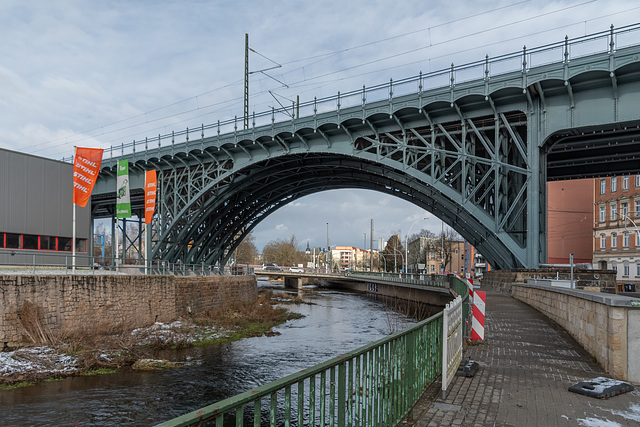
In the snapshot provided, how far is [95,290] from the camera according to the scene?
2344 centimetres

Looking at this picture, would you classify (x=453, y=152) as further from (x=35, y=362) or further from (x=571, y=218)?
(x=571, y=218)

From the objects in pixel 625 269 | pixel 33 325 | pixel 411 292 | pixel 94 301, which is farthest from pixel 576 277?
pixel 625 269

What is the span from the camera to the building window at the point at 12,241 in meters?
32.7

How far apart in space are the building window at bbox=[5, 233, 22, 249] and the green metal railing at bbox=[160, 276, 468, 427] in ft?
109

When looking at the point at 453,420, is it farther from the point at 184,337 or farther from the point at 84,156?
the point at 84,156

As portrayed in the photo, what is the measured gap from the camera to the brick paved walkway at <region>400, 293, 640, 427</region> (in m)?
6.29

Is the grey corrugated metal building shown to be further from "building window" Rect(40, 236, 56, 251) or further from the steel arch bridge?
the steel arch bridge

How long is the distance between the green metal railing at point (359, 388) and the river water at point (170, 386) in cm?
757

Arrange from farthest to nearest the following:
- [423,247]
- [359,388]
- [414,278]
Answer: [423,247]
[414,278]
[359,388]

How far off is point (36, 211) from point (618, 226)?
5590 cm

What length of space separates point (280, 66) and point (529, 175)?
2509 cm

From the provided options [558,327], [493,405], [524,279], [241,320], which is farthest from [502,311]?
[241,320]

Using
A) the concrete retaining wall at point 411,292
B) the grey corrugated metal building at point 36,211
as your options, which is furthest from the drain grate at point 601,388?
the grey corrugated metal building at point 36,211

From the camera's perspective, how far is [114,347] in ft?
65.4
